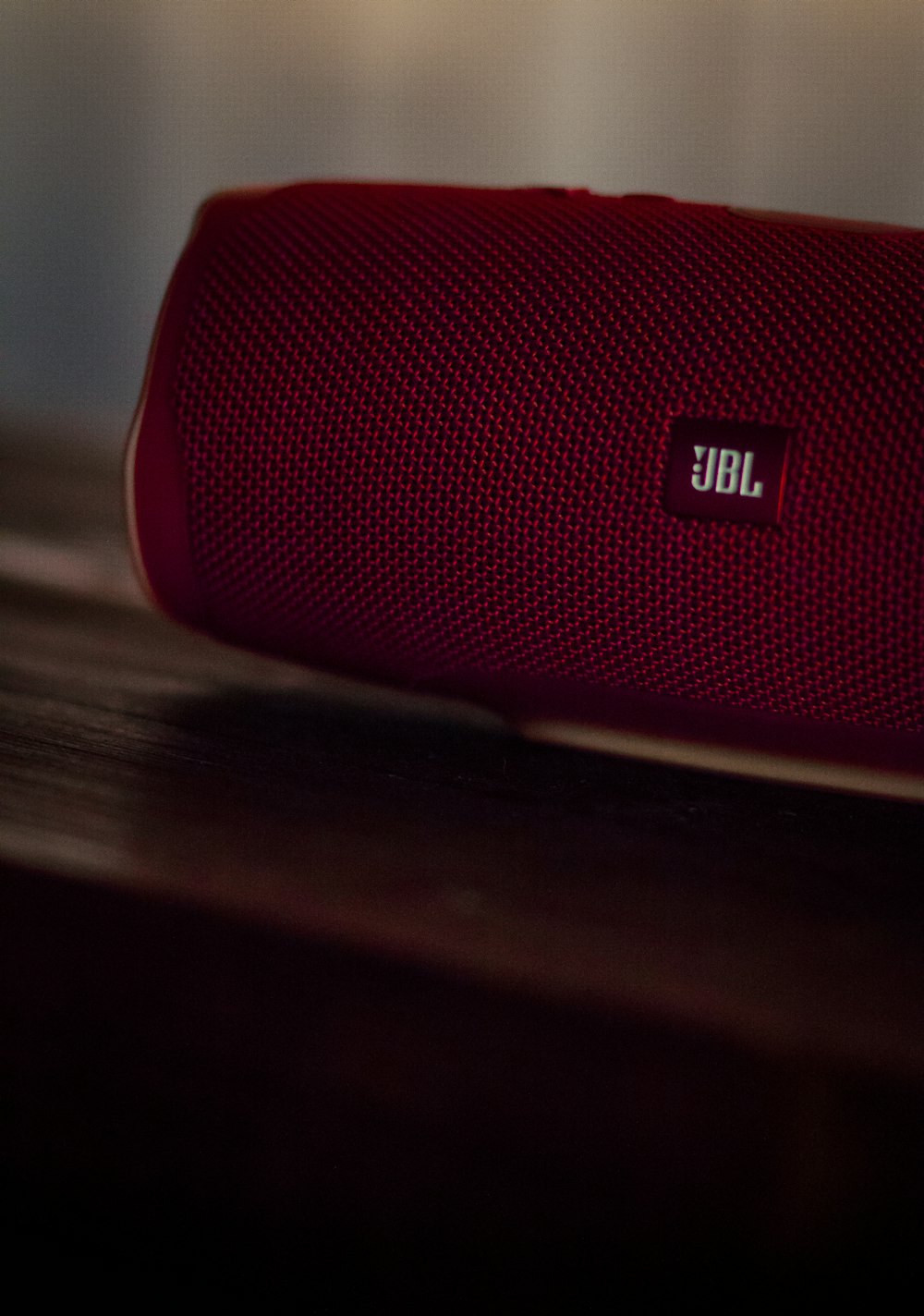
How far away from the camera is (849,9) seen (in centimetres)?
73

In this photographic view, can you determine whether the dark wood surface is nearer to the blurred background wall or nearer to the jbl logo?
the jbl logo

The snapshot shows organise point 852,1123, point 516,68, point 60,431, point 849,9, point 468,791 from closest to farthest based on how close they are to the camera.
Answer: point 852,1123 → point 468,791 → point 849,9 → point 516,68 → point 60,431

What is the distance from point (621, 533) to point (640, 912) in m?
0.09

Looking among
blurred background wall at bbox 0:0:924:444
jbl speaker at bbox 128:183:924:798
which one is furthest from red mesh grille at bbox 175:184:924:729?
blurred background wall at bbox 0:0:924:444

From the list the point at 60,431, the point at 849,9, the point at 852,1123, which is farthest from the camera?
the point at 60,431

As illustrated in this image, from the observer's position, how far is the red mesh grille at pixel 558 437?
0.27 m

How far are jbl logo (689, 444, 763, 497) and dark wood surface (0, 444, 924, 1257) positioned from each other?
8 cm

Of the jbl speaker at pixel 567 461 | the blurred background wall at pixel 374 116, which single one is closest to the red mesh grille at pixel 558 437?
the jbl speaker at pixel 567 461

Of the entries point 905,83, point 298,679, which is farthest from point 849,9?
point 298,679

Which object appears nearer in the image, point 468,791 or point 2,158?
point 468,791

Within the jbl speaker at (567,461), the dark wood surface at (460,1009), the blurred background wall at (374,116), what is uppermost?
the blurred background wall at (374,116)

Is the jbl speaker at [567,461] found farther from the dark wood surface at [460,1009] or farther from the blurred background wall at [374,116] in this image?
the blurred background wall at [374,116]

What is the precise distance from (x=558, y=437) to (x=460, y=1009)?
13cm

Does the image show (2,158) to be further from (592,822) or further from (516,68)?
(592,822)
